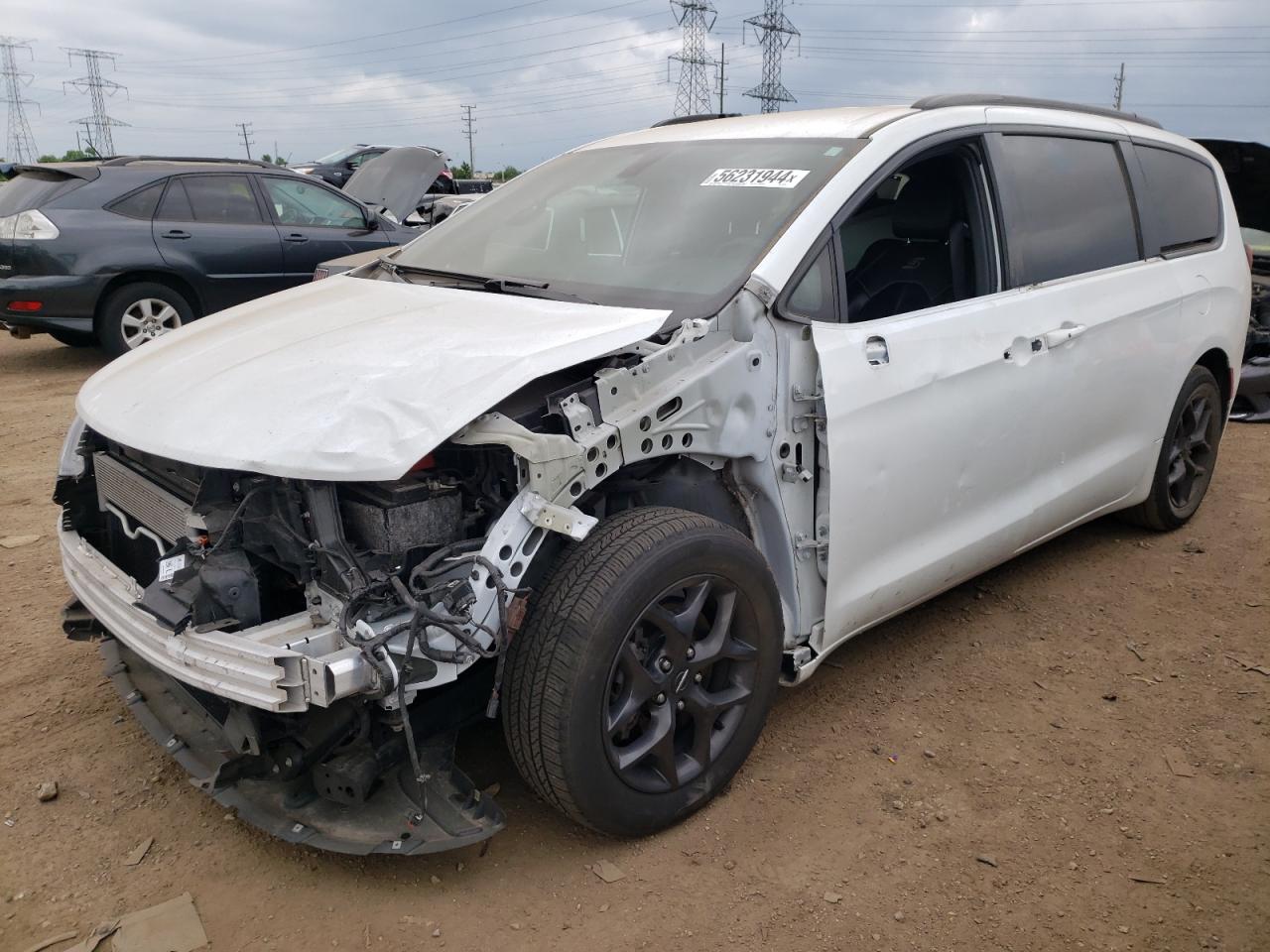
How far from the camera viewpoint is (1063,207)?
12.1 ft

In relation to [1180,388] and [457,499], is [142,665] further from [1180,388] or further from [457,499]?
[1180,388]

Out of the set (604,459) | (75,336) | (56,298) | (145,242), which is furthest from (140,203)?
(604,459)

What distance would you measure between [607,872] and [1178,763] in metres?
1.76

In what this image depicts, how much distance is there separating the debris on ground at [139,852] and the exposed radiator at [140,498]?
80 centimetres

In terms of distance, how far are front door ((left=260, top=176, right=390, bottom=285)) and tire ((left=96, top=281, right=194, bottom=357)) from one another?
41.0 inches

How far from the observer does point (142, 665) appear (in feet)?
9.96

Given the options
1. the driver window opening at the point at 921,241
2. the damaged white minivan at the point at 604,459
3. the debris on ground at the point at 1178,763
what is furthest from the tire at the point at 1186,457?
the debris on ground at the point at 1178,763

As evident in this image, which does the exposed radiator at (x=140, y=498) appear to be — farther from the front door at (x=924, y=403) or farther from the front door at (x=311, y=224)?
the front door at (x=311, y=224)

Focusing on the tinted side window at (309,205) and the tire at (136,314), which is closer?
the tire at (136,314)

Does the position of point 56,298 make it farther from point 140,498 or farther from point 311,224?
point 140,498

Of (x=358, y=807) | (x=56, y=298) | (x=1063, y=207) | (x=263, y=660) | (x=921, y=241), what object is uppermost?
(x=1063, y=207)

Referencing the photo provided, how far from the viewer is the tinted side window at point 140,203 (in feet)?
27.3

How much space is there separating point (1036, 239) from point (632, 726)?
2195 mm

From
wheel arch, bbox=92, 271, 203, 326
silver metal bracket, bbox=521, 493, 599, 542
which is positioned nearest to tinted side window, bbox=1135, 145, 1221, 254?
silver metal bracket, bbox=521, 493, 599, 542
